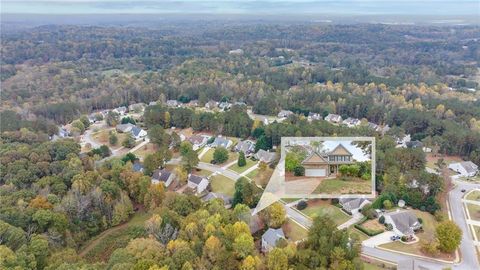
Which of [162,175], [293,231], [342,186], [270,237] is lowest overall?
[293,231]

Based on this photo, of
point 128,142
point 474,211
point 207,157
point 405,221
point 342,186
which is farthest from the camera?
point 128,142

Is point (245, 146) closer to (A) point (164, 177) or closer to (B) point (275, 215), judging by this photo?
(A) point (164, 177)

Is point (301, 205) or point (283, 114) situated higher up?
point (301, 205)

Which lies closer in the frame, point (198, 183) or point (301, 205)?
point (301, 205)

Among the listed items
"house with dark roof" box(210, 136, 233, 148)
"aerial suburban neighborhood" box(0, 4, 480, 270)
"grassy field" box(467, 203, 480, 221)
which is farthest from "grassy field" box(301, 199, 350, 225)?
"house with dark roof" box(210, 136, 233, 148)

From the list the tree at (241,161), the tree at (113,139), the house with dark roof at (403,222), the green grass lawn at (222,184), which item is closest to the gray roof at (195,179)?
the green grass lawn at (222,184)

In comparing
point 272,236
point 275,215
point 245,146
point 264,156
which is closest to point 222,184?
point 264,156

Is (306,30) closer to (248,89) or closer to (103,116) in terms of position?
(248,89)
